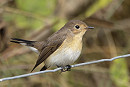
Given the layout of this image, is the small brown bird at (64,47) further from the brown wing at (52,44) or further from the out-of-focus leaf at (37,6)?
the out-of-focus leaf at (37,6)

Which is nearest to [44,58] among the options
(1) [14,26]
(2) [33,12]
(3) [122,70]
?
(3) [122,70]

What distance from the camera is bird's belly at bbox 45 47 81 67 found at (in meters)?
3.42

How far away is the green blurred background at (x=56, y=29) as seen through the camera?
492 cm

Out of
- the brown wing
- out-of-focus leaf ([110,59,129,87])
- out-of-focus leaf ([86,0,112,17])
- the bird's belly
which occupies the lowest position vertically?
out-of-focus leaf ([110,59,129,87])

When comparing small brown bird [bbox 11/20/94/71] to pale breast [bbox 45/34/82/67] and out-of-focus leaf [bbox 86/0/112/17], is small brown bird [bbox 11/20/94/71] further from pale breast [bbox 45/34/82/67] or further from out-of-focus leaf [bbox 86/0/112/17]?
out-of-focus leaf [bbox 86/0/112/17]

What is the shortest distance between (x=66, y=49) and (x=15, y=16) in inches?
93.6

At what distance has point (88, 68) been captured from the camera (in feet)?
16.6

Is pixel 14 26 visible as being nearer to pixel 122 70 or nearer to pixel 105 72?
pixel 105 72

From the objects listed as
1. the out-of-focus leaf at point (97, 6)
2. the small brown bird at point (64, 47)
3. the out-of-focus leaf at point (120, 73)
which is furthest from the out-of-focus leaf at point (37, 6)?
the out-of-focus leaf at point (120, 73)

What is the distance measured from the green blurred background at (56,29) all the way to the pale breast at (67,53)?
3.88 ft

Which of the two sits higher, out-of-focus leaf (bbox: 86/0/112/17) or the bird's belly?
out-of-focus leaf (bbox: 86/0/112/17)

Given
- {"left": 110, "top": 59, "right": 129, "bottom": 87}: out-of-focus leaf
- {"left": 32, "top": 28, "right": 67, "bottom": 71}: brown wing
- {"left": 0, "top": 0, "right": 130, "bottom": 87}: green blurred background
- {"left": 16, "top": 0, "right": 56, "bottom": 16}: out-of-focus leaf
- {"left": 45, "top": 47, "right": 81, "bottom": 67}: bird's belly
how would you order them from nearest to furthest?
{"left": 45, "top": 47, "right": 81, "bottom": 67}: bird's belly, {"left": 32, "top": 28, "right": 67, "bottom": 71}: brown wing, {"left": 110, "top": 59, "right": 129, "bottom": 87}: out-of-focus leaf, {"left": 0, "top": 0, "right": 130, "bottom": 87}: green blurred background, {"left": 16, "top": 0, "right": 56, "bottom": 16}: out-of-focus leaf

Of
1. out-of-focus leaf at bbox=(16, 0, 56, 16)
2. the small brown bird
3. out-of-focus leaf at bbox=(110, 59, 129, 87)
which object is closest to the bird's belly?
the small brown bird

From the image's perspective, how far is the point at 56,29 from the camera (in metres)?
4.98
